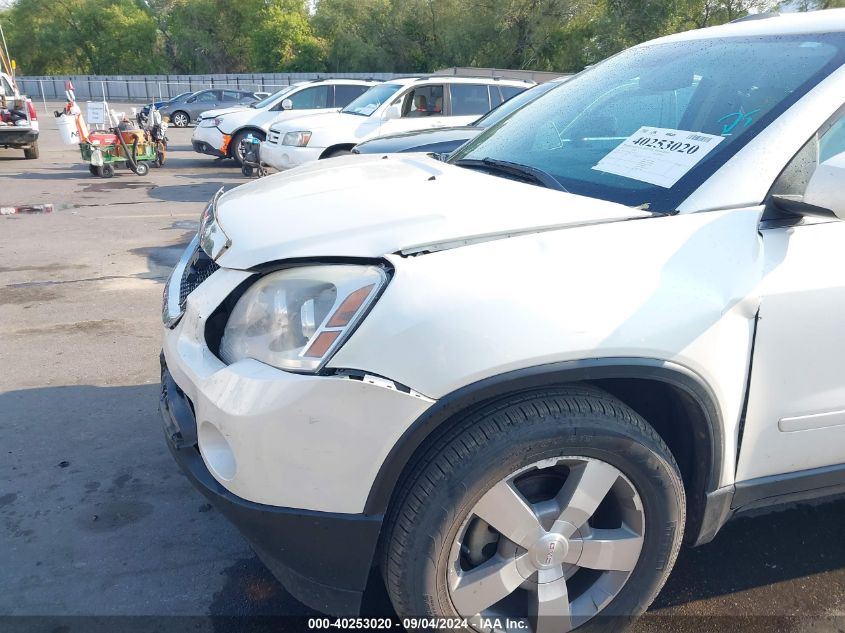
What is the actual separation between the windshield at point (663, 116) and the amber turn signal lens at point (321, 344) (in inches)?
40.2

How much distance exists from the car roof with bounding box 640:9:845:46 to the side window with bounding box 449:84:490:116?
821 cm

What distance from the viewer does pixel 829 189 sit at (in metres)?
1.87

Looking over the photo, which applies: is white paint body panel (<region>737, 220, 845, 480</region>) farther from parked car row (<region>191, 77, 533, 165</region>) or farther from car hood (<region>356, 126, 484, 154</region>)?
parked car row (<region>191, 77, 533, 165</region>)

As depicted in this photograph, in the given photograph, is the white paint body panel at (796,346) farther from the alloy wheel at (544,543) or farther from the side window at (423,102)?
the side window at (423,102)

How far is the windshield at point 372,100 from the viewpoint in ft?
35.5

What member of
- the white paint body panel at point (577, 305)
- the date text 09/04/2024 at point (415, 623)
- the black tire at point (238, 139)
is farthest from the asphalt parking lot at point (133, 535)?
the black tire at point (238, 139)

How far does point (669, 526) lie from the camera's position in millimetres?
2051

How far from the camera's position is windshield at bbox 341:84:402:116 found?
35.5ft

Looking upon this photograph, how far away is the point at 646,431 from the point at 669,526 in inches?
13.5

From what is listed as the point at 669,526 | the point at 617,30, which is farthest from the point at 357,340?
the point at 617,30

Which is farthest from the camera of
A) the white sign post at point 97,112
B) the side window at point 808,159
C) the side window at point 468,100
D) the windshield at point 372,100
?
the white sign post at point 97,112

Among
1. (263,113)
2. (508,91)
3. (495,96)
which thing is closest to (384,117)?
(495,96)

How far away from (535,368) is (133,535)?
6.21 feet

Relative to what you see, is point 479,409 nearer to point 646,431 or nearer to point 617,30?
point 646,431
